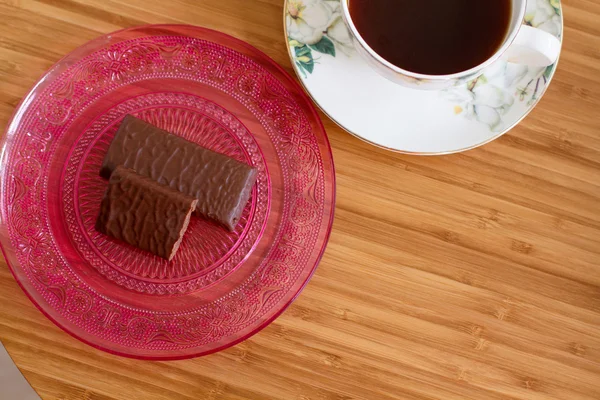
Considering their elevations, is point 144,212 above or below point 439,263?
above

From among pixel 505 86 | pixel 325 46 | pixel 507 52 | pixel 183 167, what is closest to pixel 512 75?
pixel 505 86

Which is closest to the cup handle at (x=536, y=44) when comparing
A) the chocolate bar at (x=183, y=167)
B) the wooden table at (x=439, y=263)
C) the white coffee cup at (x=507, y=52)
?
the white coffee cup at (x=507, y=52)

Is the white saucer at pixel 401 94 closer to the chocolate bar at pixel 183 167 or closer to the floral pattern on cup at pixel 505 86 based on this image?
the floral pattern on cup at pixel 505 86

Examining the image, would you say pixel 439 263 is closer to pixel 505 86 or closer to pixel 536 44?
pixel 505 86

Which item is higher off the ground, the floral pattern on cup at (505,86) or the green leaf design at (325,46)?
the green leaf design at (325,46)

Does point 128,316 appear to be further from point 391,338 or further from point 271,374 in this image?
point 391,338

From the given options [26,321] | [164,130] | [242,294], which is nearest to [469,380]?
[242,294]

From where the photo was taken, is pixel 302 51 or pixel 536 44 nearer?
pixel 536 44

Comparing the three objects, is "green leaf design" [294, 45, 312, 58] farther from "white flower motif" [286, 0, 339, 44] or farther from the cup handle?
the cup handle
